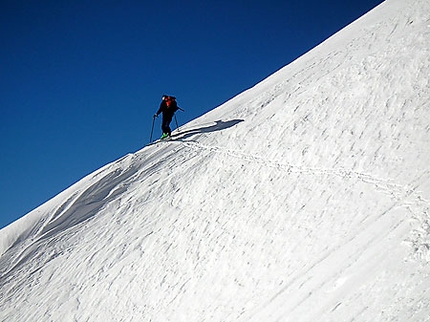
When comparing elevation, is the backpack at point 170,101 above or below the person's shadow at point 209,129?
above

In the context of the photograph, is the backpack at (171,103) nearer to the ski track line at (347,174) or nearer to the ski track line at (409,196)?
the ski track line at (347,174)

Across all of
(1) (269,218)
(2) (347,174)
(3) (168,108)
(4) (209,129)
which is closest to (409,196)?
(2) (347,174)

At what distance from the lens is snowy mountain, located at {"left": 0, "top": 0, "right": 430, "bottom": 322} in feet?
29.0

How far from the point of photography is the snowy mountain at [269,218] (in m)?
8.83

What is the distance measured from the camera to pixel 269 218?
12328mm

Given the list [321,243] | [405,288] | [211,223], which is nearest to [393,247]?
[405,288]

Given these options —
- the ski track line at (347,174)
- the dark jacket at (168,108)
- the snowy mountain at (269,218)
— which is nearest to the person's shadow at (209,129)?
the snowy mountain at (269,218)

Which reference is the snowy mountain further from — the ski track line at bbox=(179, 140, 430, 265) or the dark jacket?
the dark jacket

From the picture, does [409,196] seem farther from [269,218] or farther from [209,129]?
[209,129]

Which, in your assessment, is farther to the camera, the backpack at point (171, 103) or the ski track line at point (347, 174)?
the backpack at point (171, 103)

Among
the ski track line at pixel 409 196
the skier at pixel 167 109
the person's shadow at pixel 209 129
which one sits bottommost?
the ski track line at pixel 409 196

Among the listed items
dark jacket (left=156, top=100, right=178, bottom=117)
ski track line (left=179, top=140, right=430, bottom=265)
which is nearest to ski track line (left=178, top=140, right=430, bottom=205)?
ski track line (left=179, top=140, right=430, bottom=265)

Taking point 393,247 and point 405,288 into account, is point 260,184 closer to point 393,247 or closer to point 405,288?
point 393,247

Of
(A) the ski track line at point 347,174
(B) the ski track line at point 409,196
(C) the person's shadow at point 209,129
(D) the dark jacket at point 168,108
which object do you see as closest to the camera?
(B) the ski track line at point 409,196
